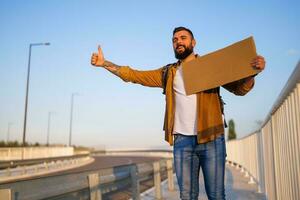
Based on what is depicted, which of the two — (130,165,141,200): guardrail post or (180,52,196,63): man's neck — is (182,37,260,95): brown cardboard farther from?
(130,165,141,200): guardrail post

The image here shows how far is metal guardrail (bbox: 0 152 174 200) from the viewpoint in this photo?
12.0 feet

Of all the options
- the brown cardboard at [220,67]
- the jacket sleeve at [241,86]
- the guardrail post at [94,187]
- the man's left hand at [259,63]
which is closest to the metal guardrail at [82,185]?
the guardrail post at [94,187]

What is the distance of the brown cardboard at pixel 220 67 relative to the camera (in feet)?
12.0

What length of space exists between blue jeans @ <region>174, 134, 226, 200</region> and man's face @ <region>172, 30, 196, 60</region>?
2.45 feet

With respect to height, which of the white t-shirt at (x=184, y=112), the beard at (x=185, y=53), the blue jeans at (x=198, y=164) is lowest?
the blue jeans at (x=198, y=164)

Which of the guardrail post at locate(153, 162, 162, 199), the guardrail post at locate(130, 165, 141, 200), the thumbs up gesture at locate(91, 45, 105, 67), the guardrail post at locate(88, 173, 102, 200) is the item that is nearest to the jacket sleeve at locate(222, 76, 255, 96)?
the thumbs up gesture at locate(91, 45, 105, 67)

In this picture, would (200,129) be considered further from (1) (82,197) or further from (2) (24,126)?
(2) (24,126)

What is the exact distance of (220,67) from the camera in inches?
151

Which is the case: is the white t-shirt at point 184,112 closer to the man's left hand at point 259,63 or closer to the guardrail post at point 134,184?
the man's left hand at point 259,63

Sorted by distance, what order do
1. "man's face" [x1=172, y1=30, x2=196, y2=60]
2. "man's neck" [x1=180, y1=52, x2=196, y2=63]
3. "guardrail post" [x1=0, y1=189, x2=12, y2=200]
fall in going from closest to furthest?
"guardrail post" [x1=0, y1=189, x2=12, y2=200]
"man's face" [x1=172, y1=30, x2=196, y2=60]
"man's neck" [x1=180, y1=52, x2=196, y2=63]

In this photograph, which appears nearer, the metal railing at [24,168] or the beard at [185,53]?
the beard at [185,53]

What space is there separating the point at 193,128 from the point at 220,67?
567mm

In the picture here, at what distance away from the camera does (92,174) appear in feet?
18.9

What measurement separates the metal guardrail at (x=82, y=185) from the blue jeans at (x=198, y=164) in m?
1.25
